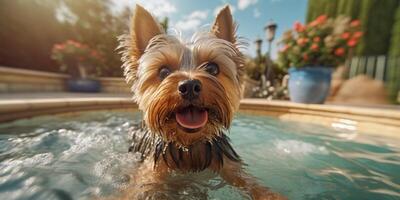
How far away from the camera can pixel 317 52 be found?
752 cm

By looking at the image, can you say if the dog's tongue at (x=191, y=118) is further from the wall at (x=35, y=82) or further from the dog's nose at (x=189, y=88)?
the wall at (x=35, y=82)

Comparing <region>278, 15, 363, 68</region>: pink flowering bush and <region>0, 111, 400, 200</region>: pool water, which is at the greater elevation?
<region>278, 15, 363, 68</region>: pink flowering bush

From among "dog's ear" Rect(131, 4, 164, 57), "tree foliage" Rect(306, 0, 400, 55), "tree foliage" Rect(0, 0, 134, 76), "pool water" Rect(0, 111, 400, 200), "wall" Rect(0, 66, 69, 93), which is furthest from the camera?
"tree foliage" Rect(0, 0, 134, 76)

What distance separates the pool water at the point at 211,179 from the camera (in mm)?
2312

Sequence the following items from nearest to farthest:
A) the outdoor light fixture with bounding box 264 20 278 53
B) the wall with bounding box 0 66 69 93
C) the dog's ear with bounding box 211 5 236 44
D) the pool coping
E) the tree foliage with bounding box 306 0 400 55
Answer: the dog's ear with bounding box 211 5 236 44 < the pool coping < the wall with bounding box 0 66 69 93 < the tree foliage with bounding box 306 0 400 55 < the outdoor light fixture with bounding box 264 20 278 53

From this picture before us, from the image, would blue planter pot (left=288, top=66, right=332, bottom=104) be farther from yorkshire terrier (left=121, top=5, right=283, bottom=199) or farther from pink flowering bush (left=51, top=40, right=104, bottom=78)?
pink flowering bush (left=51, top=40, right=104, bottom=78)

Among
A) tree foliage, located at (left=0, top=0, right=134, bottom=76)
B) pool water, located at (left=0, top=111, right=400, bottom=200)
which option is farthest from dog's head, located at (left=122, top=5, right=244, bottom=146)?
tree foliage, located at (left=0, top=0, right=134, bottom=76)

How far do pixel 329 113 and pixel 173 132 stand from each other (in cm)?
542

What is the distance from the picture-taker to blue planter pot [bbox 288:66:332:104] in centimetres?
764

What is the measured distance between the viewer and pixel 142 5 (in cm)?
269

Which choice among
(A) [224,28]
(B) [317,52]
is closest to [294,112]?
(B) [317,52]

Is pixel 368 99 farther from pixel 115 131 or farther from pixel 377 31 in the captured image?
pixel 115 131

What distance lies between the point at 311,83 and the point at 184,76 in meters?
6.64

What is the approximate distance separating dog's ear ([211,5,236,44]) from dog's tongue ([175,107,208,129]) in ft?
3.95
